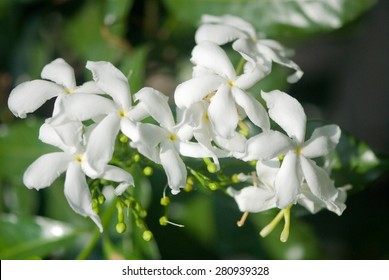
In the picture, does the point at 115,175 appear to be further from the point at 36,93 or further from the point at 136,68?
the point at 136,68

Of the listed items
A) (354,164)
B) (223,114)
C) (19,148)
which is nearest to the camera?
(223,114)

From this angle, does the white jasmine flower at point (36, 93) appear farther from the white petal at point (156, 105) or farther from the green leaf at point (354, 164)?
the green leaf at point (354, 164)

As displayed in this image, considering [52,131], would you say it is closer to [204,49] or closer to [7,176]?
[204,49]

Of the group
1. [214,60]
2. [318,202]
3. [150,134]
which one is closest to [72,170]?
[150,134]

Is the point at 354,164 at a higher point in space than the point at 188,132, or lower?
lower

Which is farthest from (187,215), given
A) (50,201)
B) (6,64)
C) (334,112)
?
(334,112)

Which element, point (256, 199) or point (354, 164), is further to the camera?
point (354, 164)

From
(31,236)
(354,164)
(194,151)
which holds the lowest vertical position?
(31,236)

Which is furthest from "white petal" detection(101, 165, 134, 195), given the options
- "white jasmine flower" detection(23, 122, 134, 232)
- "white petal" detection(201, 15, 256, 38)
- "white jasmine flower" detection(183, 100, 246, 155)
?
"white petal" detection(201, 15, 256, 38)
